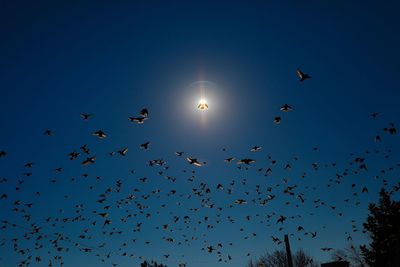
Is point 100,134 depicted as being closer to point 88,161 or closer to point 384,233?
point 88,161

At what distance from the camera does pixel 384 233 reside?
25156mm

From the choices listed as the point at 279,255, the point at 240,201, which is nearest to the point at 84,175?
the point at 240,201

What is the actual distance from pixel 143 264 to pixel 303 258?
3596 cm

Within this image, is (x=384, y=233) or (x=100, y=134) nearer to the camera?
(x=100, y=134)

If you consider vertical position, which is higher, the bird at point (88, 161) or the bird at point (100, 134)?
the bird at point (100, 134)

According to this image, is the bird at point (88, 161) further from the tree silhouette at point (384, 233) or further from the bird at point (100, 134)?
the tree silhouette at point (384, 233)

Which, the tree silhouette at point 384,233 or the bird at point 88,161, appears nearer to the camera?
the bird at point 88,161

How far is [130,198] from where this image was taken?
17.2m

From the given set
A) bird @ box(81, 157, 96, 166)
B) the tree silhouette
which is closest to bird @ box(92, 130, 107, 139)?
bird @ box(81, 157, 96, 166)

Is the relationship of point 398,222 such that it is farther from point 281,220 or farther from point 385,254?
point 281,220

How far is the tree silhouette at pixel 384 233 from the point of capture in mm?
22969

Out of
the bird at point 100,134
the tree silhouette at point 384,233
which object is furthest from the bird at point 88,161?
the tree silhouette at point 384,233

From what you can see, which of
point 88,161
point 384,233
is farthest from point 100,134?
point 384,233

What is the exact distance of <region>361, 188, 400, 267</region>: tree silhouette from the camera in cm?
2297
